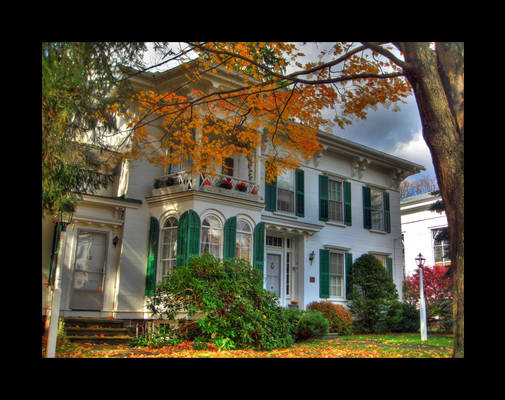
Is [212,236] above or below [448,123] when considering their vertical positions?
below

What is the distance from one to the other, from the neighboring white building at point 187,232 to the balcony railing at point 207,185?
0.09 ft

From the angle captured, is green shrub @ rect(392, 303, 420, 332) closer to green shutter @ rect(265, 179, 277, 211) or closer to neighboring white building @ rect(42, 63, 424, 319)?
neighboring white building @ rect(42, 63, 424, 319)

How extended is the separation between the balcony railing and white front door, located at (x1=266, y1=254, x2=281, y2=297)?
268 cm

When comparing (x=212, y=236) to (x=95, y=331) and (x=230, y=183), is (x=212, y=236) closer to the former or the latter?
(x=230, y=183)

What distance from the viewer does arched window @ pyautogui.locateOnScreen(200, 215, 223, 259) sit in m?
11.7

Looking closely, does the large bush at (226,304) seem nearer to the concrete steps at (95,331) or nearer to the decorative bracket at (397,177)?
the concrete steps at (95,331)

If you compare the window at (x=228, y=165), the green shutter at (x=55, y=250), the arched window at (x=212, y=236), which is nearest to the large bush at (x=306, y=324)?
the arched window at (x=212, y=236)

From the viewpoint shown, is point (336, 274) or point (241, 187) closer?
point (241, 187)

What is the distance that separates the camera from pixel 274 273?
1462cm

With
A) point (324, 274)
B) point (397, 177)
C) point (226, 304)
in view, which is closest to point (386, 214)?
point (397, 177)

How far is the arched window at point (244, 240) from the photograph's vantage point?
12.4 meters

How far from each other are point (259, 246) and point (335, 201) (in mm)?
4734
